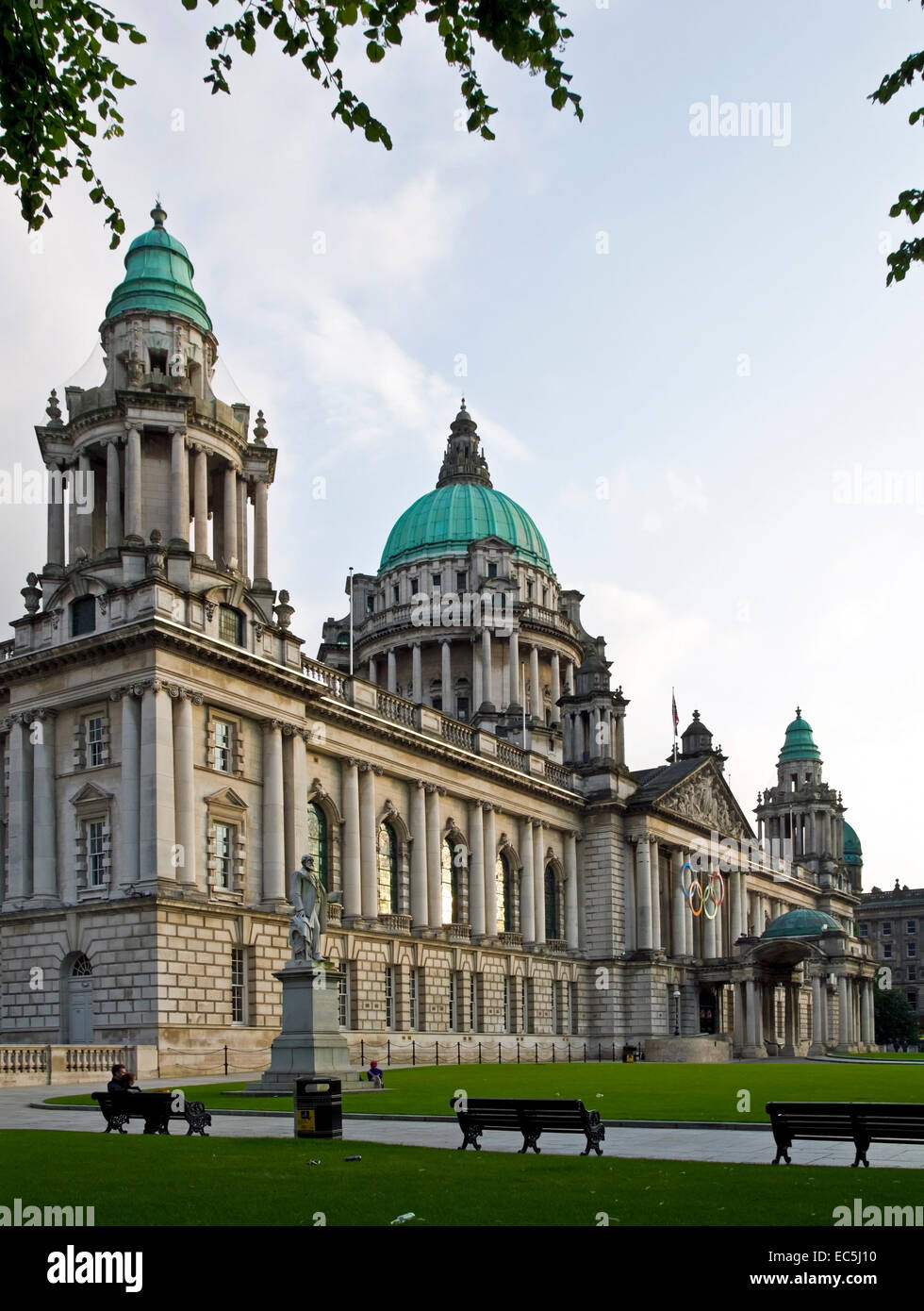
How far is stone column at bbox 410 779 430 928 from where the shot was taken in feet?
200

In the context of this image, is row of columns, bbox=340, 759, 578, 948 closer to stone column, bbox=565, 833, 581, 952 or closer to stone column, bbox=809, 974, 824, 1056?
stone column, bbox=565, 833, 581, 952

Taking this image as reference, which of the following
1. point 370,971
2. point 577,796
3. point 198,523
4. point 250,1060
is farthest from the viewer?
point 577,796

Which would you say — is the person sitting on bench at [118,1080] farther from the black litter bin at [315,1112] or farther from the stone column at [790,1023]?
the stone column at [790,1023]

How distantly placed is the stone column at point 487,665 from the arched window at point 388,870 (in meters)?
31.6

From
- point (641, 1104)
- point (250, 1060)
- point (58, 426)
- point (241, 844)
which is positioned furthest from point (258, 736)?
point (641, 1104)

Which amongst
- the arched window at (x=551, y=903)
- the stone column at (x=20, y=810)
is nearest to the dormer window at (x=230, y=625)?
the stone column at (x=20, y=810)

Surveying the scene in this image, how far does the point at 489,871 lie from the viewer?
6650cm

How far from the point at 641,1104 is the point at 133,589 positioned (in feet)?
81.9

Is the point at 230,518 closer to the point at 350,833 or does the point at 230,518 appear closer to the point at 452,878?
the point at 350,833

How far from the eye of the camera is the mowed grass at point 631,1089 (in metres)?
28.1

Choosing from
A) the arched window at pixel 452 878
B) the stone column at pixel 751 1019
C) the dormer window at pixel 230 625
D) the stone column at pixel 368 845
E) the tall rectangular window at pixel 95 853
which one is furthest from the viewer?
the stone column at pixel 751 1019

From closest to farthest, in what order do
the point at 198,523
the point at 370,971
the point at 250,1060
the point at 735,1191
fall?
the point at 735,1191
the point at 250,1060
the point at 198,523
the point at 370,971

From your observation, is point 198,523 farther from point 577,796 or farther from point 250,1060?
point 577,796

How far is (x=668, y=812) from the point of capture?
8038 cm
